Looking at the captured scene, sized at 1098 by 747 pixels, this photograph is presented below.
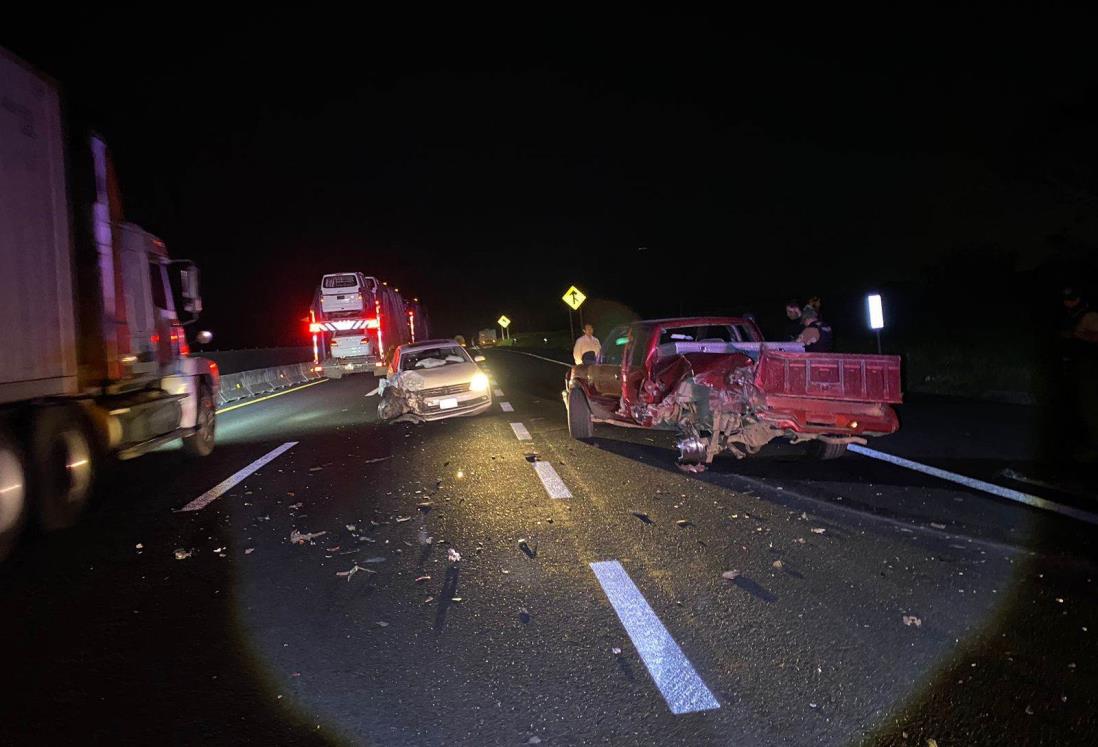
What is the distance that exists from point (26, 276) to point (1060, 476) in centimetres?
958

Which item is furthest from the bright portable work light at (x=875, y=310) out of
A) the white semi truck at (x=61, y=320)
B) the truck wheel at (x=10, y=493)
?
the truck wheel at (x=10, y=493)

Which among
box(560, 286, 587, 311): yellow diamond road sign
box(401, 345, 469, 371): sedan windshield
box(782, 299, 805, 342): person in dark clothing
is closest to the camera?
box(782, 299, 805, 342): person in dark clothing

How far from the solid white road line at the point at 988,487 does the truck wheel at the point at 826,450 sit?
1.62 ft

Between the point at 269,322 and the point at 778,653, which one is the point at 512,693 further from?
the point at 269,322

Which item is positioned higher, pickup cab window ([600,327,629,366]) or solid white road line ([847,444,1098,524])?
pickup cab window ([600,327,629,366])

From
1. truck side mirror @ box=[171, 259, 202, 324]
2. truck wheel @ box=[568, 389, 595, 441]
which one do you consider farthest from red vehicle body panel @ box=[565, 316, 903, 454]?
truck side mirror @ box=[171, 259, 202, 324]

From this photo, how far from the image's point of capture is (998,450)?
8914 millimetres

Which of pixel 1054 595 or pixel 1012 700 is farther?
pixel 1054 595

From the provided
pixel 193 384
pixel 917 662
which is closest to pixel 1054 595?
pixel 917 662

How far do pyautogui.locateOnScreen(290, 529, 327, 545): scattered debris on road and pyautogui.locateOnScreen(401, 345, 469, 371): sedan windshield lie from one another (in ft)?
23.3

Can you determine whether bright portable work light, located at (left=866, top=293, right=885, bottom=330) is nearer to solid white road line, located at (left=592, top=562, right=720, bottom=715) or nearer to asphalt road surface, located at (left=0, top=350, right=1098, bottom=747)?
asphalt road surface, located at (left=0, top=350, right=1098, bottom=747)

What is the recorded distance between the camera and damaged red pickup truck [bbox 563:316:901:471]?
731 centimetres

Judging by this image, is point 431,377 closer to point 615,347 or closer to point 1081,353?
point 615,347

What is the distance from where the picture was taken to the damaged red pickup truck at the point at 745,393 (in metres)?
7.31
